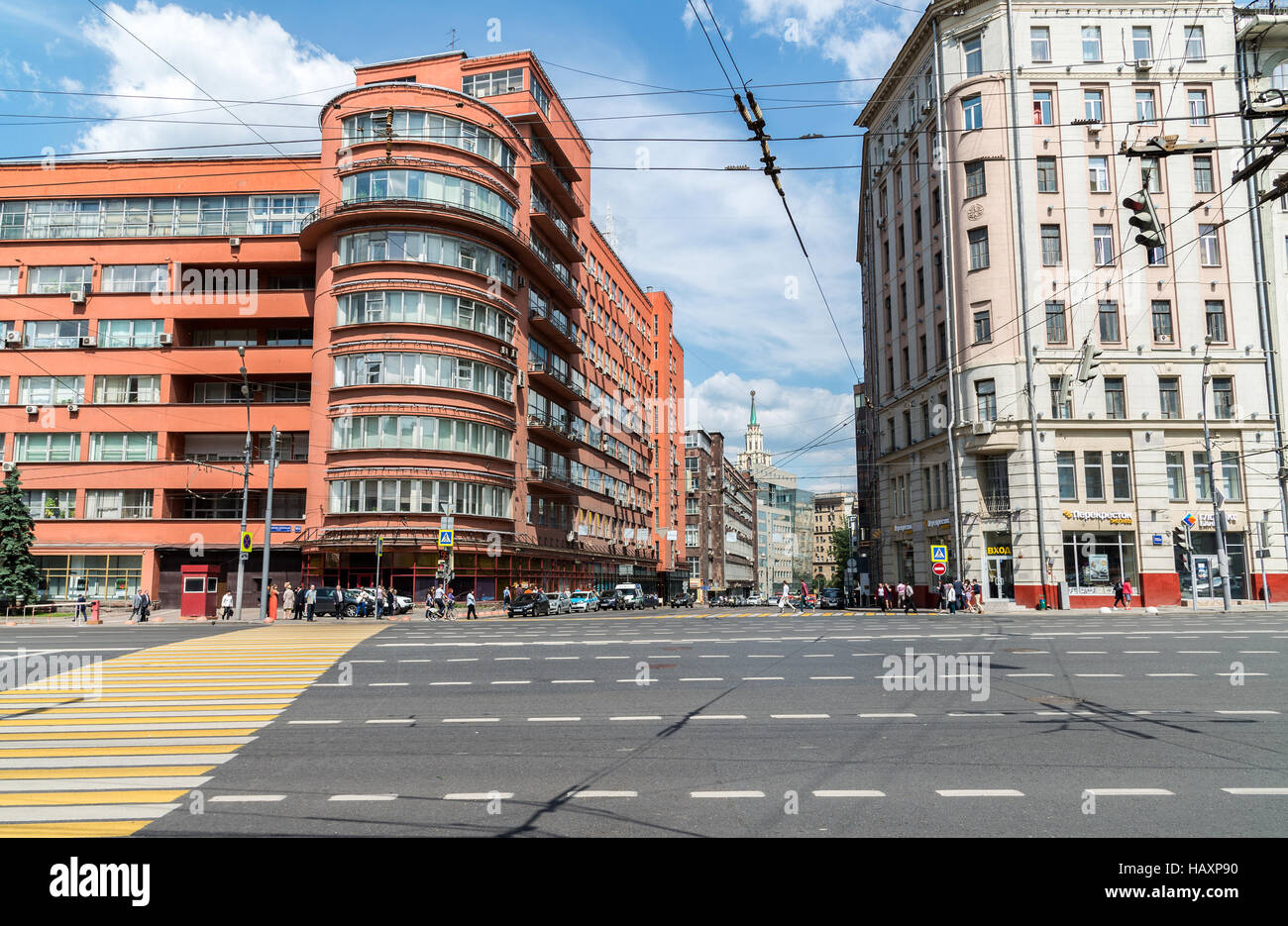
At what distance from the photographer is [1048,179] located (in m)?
45.0

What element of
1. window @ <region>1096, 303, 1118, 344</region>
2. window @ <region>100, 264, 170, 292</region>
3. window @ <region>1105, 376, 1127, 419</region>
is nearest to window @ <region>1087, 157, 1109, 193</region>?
window @ <region>1096, 303, 1118, 344</region>

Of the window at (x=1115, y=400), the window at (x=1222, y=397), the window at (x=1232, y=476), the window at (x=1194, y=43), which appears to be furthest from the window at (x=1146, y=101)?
the window at (x=1232, y=476)

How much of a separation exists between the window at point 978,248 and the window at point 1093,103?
26.8 feet

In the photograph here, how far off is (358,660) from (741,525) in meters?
145

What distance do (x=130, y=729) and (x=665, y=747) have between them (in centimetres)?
696

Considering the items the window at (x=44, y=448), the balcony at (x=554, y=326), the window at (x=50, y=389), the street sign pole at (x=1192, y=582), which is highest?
the balcony at (x=554, y=326)

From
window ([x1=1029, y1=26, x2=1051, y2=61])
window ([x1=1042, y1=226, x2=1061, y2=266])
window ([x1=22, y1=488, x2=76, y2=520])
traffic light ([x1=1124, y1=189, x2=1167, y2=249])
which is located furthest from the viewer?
window ([x1=22, y1=488, x2=76, y2=520])

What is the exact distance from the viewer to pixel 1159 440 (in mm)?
42781

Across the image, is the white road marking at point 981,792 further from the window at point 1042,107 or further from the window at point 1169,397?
the window at point 1042,107

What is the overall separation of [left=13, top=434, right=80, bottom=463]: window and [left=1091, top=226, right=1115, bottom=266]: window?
59891mm

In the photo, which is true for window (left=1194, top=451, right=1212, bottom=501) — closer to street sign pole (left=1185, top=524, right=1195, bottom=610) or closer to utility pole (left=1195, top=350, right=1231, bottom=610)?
utility pole (left=1195, top=350, right=1231, bottom=610)

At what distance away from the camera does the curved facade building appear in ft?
145

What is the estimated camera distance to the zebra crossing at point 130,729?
7.14 meters
